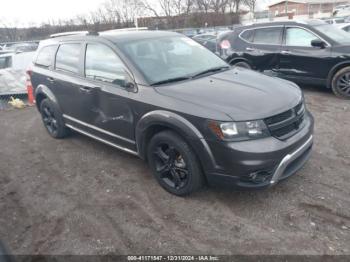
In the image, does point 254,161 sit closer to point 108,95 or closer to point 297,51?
point 108,95

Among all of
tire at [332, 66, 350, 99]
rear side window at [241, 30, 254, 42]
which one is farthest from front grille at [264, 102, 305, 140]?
rear side window at [241, 30, 254, 42]

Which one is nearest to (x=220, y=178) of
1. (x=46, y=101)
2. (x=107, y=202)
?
(x=107, y=202)

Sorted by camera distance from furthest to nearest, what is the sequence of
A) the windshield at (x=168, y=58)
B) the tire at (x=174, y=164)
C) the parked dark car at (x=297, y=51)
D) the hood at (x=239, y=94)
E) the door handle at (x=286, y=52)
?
1. the door handle at (x=286, y=52)
2. the parked dark car at (x=297, y=51)
3. the windshield at (x=168, y=58)
4. the tire at (x=174, y=164)
5. the hood at (x=239, y=94)

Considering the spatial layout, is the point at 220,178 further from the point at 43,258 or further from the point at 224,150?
the point at 43,258

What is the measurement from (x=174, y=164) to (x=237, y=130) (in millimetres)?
883

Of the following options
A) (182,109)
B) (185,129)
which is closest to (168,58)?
(182,109)

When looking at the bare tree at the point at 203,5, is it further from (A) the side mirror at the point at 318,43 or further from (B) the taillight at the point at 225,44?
(A) the side mirror at the point at 318,43

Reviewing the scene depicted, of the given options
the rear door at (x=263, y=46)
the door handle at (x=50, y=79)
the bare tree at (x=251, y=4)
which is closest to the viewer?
the door handle at (x=50, y=79)

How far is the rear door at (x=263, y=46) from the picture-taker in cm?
726

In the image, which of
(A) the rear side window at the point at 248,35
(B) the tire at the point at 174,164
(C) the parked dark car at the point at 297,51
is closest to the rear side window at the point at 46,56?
(B) the tire at the point at 174,164

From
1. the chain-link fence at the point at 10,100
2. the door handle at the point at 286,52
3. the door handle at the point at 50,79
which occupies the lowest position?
the chain-link fence at the point at 10,100

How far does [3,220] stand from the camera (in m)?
3.37

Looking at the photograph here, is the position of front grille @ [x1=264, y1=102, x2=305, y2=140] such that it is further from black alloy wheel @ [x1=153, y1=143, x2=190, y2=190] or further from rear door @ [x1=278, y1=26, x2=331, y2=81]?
rear door @ [x1=278, y1=26, x2=331, y2=81]

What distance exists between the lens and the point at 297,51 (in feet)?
22.5
